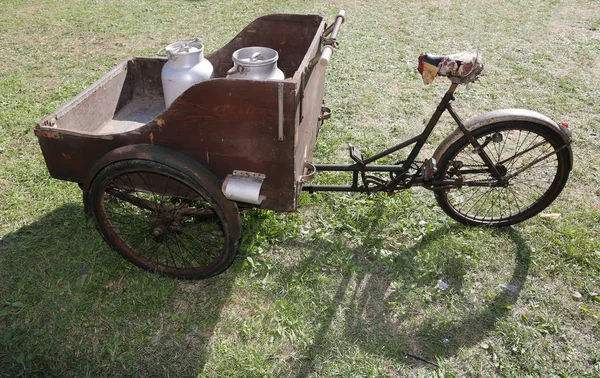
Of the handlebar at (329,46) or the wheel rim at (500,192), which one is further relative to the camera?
the wheel rim at (500,192)

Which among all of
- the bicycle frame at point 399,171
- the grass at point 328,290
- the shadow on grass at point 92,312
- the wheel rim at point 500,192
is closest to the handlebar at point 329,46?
the bicycle frame at point 399,171

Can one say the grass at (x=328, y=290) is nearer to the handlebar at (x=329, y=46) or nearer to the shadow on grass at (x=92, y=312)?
the shadow on grass at (x=92, y=312)

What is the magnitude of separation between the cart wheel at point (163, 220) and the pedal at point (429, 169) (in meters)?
1.43

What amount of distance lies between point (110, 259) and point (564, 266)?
3.39 m

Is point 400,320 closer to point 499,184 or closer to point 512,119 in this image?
point 499,184

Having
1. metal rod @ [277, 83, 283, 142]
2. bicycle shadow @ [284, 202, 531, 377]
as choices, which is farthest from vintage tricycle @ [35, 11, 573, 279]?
bicycle shadow @ [284, 202, 531, 377]

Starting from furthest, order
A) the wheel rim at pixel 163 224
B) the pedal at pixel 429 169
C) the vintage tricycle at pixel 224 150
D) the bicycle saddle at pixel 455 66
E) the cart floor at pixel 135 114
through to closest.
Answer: the cart floor at pixel 135 114 → the pedal at pixel 429 169 → the bicycle saddle at pixel 455 66 → the wheel rim at pixel 163 224 → the vintage tricycle at pixel 224 150

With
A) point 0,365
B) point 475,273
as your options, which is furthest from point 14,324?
point 475,273

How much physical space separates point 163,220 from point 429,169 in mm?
1923

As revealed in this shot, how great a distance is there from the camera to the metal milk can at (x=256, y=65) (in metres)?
3.03

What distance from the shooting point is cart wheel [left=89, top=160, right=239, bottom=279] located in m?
2.76

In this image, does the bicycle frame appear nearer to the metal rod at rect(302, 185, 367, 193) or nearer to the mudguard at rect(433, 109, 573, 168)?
the metal rod at rect(302, 185, 367, 193)

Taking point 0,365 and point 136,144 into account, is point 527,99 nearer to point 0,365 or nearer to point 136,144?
point 136,144

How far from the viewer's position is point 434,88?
598cm
